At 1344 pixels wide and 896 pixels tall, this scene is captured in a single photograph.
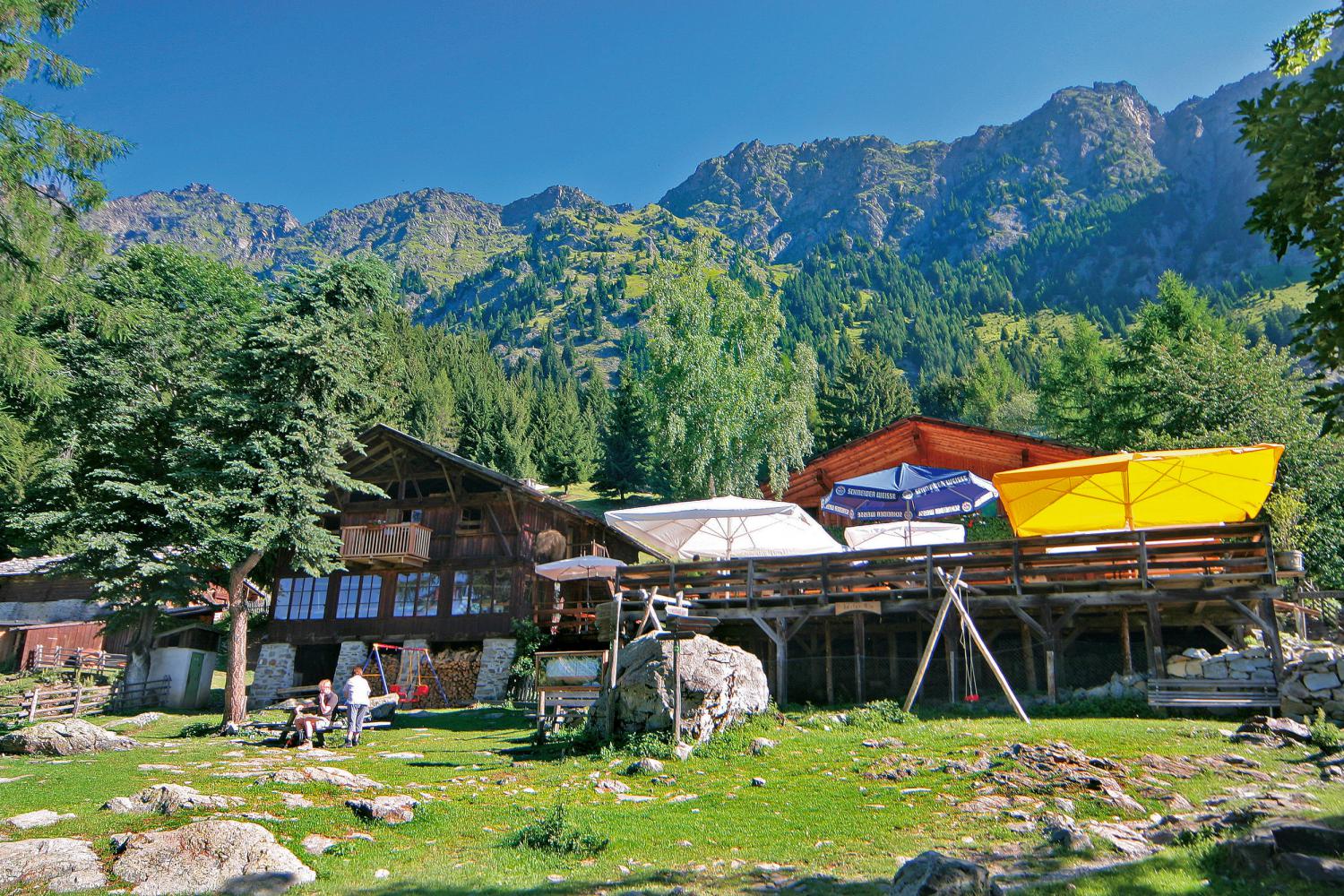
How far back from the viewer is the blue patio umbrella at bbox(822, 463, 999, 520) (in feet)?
74.6

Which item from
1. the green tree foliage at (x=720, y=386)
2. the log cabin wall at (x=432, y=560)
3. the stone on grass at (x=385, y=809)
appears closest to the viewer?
the stone on grass at (x=385, y=809)

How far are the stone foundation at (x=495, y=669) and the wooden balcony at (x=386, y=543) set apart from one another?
4086 mm

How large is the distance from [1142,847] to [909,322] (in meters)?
192

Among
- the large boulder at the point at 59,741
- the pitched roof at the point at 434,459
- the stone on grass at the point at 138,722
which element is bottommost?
the stone on grass at the point at 138,722

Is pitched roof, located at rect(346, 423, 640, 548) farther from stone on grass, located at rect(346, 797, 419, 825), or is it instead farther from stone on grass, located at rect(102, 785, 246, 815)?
stone on grass, located at rect(102, 785, 246, 815)

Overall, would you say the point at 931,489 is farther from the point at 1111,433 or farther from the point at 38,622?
the point at 38,622

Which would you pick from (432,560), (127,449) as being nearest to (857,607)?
(432,560)

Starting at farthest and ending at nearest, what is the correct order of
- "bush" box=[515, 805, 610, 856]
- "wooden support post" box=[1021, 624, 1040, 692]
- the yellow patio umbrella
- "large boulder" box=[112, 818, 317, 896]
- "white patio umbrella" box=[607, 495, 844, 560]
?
1. "white patio umbrella" box=[607, 495, 844, 560]
2. "wooden support post" box=[1021, 624, 1040, 692]
3. the yellow patio umbrella
4. "bush" box=[515, 805, 610, 856]
5. "large boulder" box=[112, 818, 317, 896]

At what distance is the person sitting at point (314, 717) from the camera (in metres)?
18.2

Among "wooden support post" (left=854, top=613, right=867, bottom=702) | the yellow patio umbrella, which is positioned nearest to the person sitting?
"wooden support post" (left=854, top=613, right=867, bottom=702)

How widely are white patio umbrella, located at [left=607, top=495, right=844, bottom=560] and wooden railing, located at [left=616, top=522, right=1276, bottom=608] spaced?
3.39 feet

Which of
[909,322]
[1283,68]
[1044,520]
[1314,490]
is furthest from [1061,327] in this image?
[1283,68]

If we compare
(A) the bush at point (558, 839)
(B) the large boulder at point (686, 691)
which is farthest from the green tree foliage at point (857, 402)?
(A) the bush at point (558, 839)

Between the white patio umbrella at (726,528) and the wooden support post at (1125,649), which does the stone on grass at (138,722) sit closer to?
the white patio umbrella at (726,528)
